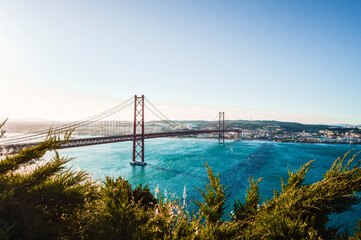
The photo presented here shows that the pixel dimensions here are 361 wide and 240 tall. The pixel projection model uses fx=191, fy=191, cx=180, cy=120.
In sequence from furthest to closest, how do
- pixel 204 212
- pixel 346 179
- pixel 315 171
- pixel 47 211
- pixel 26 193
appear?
pixel 315 171 < pixel 204 212 < pixel 346 179 < pixel 47 211 < pixel 26 193

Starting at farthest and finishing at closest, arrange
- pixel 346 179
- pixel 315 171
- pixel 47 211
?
pixel 315 171 → pixel 346 179 → pixel 47 211

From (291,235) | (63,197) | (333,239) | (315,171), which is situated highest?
(63,197)

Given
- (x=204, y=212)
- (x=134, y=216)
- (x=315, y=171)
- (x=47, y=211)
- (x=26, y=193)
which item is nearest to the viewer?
(x=26, y=193)

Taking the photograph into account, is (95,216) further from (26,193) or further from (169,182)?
(169,182)

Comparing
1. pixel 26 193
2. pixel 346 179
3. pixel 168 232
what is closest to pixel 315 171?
pixel 346 179

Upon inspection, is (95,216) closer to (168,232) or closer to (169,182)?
(168,232)

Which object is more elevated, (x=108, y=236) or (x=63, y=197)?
(x=63, y=197)

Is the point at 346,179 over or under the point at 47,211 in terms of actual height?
over

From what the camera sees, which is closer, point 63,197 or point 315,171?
point 63,197

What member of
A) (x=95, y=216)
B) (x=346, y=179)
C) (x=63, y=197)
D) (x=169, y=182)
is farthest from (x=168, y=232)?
(x=169, y=182)
